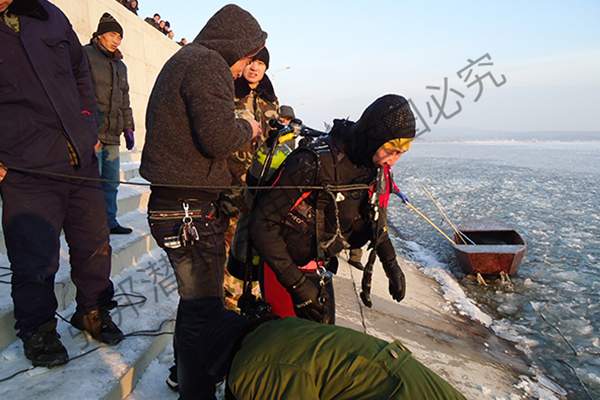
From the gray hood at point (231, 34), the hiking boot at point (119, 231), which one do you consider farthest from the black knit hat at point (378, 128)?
the hiking boot at point (119, 231)

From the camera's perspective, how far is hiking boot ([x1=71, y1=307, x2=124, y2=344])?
2260 millimetres

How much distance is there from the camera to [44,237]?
195 cm

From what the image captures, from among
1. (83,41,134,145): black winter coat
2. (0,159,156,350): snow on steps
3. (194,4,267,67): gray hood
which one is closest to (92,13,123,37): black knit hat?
(83,41,134,145): black winter coat

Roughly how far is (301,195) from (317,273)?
18.9 inches

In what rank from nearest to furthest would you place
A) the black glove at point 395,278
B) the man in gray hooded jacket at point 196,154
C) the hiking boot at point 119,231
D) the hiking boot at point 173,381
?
the man in gray hooded jacket at point 196,154 → the hiking boot at point 173,381 → the black glove at point 395,278 → the hiking boot at point 119,231

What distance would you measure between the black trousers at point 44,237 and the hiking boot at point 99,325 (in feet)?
0.21

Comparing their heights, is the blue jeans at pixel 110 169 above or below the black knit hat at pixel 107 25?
below

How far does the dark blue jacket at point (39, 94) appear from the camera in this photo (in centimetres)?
182

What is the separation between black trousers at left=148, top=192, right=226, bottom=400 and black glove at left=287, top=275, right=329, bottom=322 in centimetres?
41

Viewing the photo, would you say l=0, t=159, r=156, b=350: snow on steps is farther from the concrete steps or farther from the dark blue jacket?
the dark blue jacket

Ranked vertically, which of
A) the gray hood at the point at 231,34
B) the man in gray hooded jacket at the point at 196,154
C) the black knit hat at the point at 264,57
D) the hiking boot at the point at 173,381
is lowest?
the hiking boot at the point at 173,381

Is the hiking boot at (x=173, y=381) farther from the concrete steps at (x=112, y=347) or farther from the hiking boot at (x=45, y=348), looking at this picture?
the hiking boot at (x=45, y=348)

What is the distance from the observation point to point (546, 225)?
10953 millimetres

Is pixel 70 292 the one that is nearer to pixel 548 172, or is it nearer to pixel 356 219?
pixel 356 219
